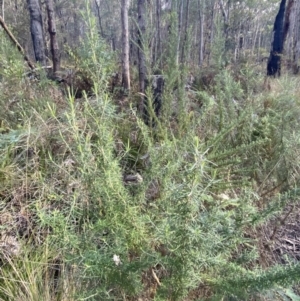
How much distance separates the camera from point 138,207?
4.07ft

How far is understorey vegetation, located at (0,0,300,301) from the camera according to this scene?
3.29 ft

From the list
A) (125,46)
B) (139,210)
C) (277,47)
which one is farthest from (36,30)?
(277,47)

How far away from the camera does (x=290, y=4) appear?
6145mm

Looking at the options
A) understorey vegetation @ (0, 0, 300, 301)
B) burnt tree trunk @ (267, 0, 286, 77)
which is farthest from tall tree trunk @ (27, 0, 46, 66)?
burnt tree trunk @ (267, 0, 286, 77)

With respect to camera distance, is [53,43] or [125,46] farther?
[53,43]

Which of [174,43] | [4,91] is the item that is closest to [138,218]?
[174,43]

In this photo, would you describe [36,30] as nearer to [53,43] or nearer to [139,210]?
[53,43]

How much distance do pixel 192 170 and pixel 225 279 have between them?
49cm

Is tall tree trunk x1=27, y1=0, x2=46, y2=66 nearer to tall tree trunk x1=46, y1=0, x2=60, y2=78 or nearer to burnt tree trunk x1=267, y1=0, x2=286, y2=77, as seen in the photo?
tall tree trunk x1=46, y1=0, x2=60, y2=78

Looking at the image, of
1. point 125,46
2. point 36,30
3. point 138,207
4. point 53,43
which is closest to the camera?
point 138,207

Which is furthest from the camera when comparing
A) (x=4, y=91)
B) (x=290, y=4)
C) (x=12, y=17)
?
(x=12, y=17)

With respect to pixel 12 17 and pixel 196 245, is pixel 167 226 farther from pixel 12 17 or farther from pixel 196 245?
pixel 12 17

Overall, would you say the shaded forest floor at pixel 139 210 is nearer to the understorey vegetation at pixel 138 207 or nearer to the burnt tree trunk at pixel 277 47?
the understorey vegetation at pixel 138 207

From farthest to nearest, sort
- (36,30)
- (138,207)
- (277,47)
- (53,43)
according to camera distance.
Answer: (277,47)
(36,30)
(53,43)
(138,207)
